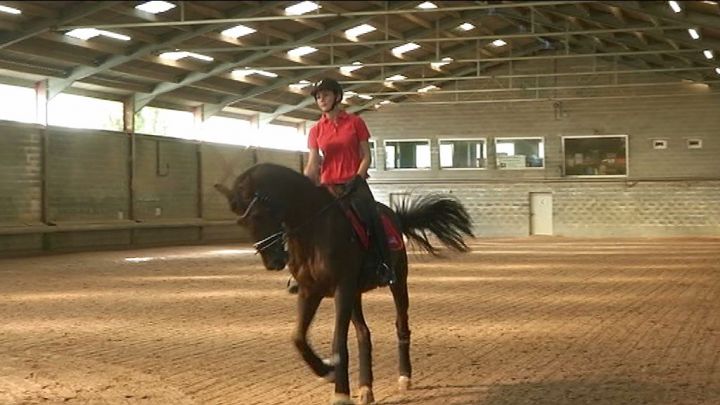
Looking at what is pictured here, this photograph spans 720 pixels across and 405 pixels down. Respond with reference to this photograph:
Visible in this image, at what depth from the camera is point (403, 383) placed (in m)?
6.17

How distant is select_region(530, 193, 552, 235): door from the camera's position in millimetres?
38656

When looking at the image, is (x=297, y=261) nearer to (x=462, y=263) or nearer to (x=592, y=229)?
(x=462, y=263)

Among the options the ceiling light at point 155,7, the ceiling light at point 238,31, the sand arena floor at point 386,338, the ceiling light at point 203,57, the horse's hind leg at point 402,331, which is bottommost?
the sand arena floor at point 386,338

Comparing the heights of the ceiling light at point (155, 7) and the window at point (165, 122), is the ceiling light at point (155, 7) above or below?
above

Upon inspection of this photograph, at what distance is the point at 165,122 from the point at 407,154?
1336 cm

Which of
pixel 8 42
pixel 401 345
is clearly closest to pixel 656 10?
pixel 8 42

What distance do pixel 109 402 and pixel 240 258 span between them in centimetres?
1785

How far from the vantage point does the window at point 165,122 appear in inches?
1147

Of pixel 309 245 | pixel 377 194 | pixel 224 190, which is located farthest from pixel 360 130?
pixel 377 194

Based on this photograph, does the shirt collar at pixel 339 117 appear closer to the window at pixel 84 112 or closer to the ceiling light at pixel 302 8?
the ceiling light at pixel 302 8

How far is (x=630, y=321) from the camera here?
10.2m

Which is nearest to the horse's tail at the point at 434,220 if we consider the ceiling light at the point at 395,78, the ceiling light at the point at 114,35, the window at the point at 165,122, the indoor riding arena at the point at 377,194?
the indoor riding arena at the point at 377,194

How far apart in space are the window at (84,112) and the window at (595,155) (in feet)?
64.4

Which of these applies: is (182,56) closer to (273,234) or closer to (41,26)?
(41,26)
